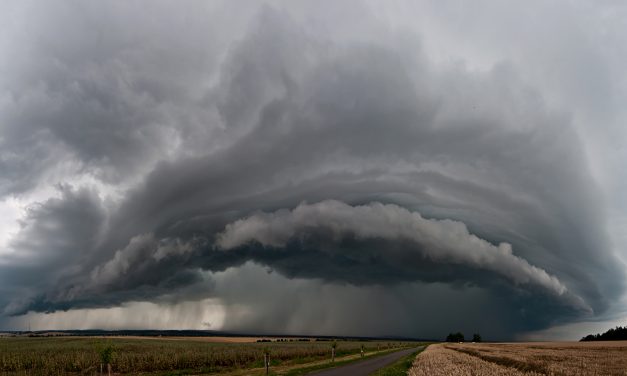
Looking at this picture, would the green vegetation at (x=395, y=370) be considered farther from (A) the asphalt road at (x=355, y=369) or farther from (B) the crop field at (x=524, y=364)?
(A) the asphalt road at (x=355, y=369)

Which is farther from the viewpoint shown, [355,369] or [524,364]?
[355,369]

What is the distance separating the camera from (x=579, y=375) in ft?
102

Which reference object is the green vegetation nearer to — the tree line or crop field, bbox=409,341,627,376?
crop field, bbox=409,341,627,376

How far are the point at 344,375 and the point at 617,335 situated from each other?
204m

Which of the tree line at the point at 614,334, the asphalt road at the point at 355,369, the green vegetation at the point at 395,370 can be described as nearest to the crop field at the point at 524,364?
the green vegetation at the point at 395,370

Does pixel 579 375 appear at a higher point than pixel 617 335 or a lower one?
higher

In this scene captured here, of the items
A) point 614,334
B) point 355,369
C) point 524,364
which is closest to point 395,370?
point 355,369

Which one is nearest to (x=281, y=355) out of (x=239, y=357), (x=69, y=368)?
(x=239, y=357)

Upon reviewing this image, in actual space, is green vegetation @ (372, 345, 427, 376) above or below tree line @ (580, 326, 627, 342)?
above

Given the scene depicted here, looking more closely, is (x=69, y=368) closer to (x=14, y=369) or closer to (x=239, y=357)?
(x=14, y=369)

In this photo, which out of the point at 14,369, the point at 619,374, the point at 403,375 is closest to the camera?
the point at 619,374

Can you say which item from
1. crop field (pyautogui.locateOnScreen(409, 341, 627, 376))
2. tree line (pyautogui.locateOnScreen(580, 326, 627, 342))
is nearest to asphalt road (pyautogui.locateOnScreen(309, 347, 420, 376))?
crop field (pyautogui.locateOnScreen(409, 341, 627, 376))

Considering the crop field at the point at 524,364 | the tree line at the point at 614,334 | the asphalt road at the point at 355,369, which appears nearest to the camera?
the crop field at the point at 524,364

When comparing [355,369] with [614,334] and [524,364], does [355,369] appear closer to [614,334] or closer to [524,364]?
[524,364]
